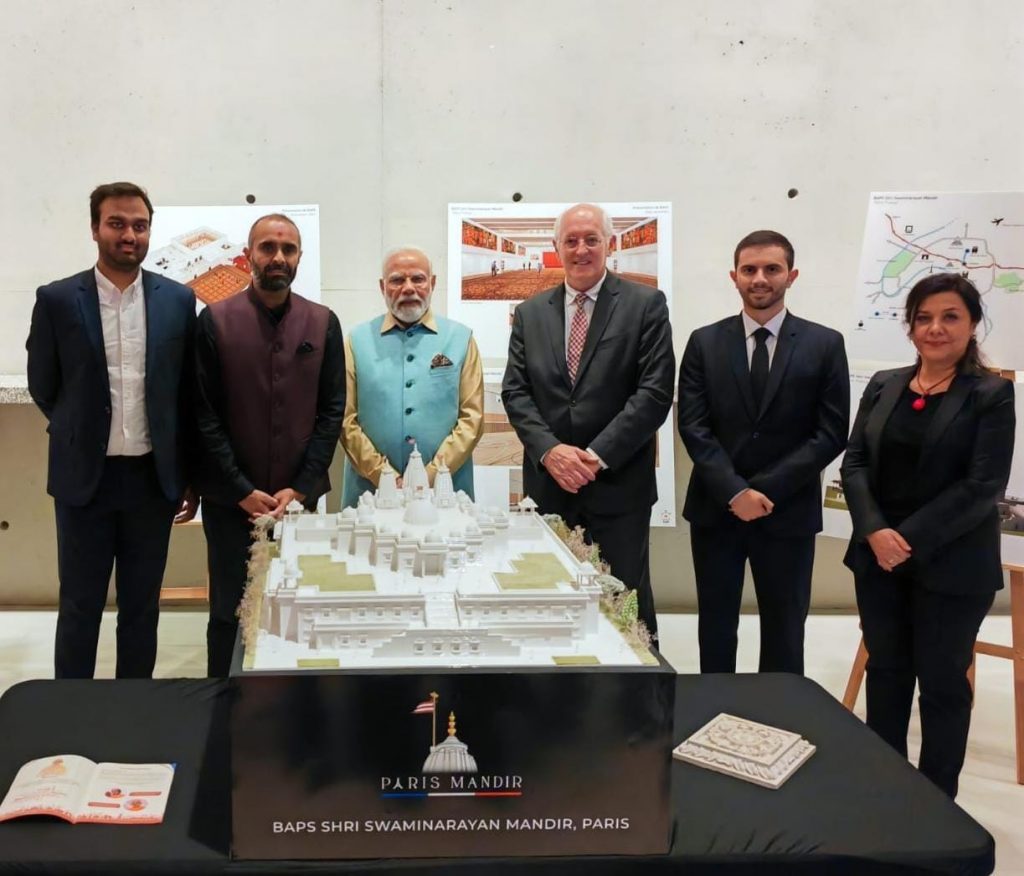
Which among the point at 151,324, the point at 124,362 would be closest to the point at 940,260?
the point at 151,324

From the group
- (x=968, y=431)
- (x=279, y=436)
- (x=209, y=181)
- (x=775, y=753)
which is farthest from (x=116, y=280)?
(x=968, y=431)

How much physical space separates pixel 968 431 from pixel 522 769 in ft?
5.76

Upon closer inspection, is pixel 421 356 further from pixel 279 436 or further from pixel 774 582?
pixel 774 582

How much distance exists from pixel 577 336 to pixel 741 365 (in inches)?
24.0

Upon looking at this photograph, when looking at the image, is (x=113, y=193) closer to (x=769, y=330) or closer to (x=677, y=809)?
(x=769, y=330)

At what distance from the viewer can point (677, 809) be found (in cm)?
173

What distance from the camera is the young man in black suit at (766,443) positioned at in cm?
309

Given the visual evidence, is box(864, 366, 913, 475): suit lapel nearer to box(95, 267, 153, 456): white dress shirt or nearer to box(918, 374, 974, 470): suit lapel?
box(918, 374, 974, 470): suit lapel

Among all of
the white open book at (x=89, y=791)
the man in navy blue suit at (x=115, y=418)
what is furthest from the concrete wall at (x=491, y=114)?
the white open book at (x=89, y=791)

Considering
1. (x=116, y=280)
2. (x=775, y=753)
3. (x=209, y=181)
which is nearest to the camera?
(x=775, y=753)

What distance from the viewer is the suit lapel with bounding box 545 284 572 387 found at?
3305mm

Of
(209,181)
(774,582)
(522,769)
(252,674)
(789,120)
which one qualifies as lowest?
(774,582)

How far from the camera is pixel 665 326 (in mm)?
3340

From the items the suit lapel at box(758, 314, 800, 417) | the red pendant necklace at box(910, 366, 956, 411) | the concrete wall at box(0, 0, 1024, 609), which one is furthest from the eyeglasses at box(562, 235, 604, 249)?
the concrete wall at box(0, 0, 1024, 609)
